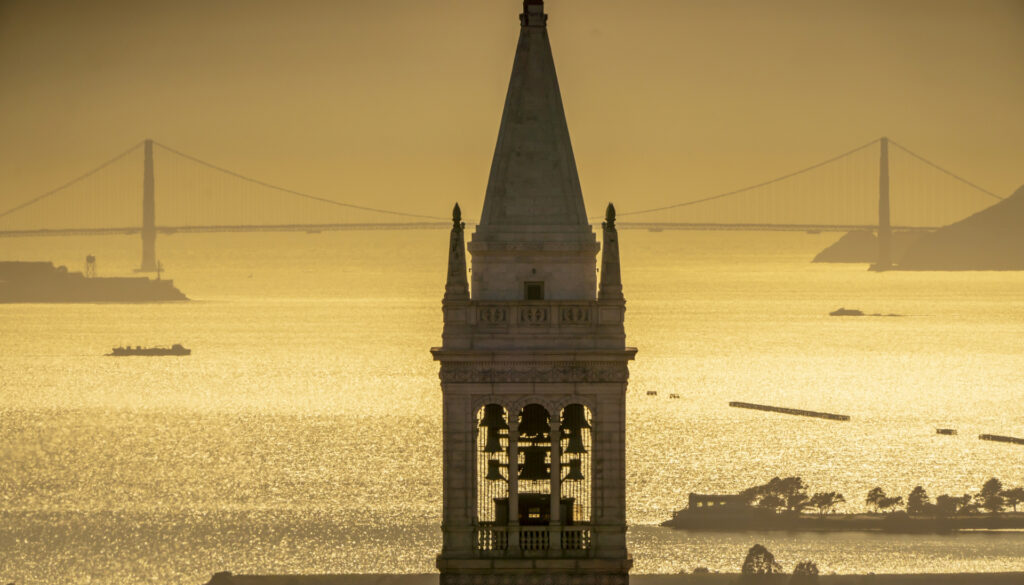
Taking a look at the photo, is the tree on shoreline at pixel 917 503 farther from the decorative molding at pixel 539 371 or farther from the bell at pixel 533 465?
the decorative molding at pixel 539 371

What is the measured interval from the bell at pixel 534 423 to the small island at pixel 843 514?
10849 centimetres

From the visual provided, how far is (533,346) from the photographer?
31.4 metres

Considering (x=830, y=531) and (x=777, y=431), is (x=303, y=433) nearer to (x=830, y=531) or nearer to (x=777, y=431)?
(x=777, y=431)

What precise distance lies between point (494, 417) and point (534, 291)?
8.40 feet

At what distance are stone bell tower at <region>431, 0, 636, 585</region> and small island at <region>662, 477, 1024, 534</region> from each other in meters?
110

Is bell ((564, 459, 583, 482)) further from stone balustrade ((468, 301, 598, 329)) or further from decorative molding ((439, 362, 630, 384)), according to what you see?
stone balustrade ((468, 301, 598, 329))

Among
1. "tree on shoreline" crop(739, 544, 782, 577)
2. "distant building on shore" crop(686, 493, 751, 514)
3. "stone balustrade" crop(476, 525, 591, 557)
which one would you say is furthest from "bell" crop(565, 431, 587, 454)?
"distant building on shore" crop(686, 493, 751, 514)

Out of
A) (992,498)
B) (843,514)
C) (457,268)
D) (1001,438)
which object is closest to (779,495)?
(843,514)

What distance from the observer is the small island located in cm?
14312

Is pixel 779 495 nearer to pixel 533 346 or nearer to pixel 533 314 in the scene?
pixel 533 346

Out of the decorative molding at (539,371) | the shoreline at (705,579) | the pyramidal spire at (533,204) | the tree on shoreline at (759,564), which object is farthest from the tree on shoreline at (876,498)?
the pyramidal spire at (533,204)

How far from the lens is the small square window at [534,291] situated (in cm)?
3091

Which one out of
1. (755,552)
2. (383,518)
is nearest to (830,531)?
(755,552)

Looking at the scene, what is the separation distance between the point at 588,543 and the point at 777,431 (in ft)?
552
